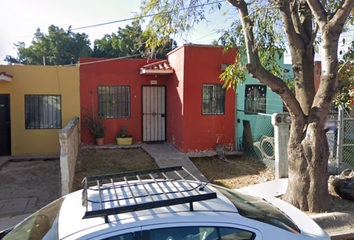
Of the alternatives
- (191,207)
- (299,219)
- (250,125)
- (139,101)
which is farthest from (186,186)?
(139,101)

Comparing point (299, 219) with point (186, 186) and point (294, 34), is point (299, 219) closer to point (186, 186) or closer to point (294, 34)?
point (186, 186)

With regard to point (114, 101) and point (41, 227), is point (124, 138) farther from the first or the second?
point (41, 227)

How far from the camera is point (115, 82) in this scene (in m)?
11.7

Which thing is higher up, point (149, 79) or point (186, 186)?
point (149, 79)

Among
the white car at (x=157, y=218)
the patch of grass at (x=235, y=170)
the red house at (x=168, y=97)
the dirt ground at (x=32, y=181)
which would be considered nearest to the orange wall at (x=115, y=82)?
A: the red house at (x=168, y=97)

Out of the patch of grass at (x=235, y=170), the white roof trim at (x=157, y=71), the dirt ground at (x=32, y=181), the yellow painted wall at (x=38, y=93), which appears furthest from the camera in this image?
the yellow painted wall at (x=38, y=93)

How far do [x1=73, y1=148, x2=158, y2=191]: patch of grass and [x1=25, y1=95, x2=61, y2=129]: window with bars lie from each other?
5.85 ft

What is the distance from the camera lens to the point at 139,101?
11906mm

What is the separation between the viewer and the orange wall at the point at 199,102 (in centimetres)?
1015

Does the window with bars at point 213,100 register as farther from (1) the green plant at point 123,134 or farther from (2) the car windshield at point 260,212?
(2) the car windshield at point 260,212

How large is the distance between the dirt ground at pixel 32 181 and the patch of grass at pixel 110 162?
2.20 feet

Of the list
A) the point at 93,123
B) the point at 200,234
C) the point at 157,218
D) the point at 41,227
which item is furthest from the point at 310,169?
the point at 93,123

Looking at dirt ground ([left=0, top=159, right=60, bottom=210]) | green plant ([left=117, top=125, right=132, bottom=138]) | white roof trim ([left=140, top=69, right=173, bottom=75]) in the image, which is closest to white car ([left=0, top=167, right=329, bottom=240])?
dirt ground ([left=0, top=159, right=60, bottom=210])

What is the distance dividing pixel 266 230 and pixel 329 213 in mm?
3125
